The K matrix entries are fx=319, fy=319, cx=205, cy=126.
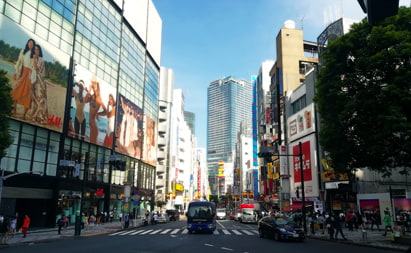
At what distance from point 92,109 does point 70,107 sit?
4.86 metres

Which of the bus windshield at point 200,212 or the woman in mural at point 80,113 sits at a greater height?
the woman in mural at point 80,113

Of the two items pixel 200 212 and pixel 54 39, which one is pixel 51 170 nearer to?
pixel 54 39

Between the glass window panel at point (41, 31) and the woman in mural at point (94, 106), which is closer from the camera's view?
the glass window panel at point (41, 31)

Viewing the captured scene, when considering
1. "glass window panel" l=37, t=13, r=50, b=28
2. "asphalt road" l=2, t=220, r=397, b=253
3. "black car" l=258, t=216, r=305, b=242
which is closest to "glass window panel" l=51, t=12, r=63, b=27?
"glass window panel" l=37, t=13, r=50, b=28

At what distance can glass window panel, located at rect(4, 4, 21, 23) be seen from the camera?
28.9 m

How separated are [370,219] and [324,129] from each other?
15895 mm

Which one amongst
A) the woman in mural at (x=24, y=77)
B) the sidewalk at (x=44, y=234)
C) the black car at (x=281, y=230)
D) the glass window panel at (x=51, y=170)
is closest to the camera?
the black car at (x=281, y=230)

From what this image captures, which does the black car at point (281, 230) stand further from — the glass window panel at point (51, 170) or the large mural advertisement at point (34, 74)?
the glass window panel at point (51, 170)

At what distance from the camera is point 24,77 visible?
30.1m

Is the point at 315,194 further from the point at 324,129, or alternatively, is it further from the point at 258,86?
the point at 258,86

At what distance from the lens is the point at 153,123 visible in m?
66.8

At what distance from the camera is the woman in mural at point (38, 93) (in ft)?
102

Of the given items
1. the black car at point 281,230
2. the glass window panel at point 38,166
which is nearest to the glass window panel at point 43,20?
the glass window panel at point 38,166

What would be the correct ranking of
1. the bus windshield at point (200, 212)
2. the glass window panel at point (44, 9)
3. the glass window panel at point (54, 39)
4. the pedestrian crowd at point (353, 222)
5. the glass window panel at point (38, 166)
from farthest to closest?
the glass window panel at point (54, 39) < the glass window panel at point (44, 9) < the glass window panel at point (38, 166) < the bus windshield at point (200, 212) < the pedestrian crowd at point (353, 222)
